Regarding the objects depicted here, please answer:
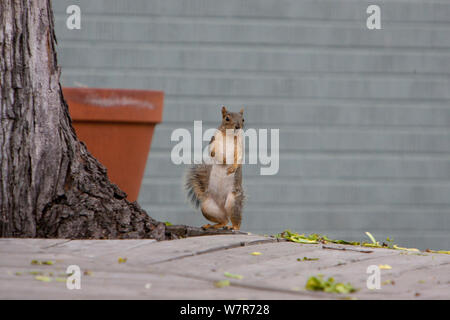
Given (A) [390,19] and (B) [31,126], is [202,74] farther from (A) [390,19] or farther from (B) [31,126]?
(B) [31,126]

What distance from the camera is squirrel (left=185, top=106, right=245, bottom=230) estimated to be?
13.5ft

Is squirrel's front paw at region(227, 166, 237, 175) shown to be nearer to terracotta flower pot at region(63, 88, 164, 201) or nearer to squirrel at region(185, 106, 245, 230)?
squirrel at region(185, 106, 245, 230)

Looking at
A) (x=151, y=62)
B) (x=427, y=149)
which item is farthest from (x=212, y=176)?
(x=427, y=149)

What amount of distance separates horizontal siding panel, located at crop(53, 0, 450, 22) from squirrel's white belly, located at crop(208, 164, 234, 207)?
2.40 meters

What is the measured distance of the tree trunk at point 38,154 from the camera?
11.3 ft

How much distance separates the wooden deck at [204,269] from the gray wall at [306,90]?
2.64m

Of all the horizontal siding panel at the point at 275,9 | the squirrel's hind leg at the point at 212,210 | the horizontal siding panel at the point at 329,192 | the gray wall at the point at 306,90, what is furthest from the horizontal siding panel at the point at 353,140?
the squirrel's hind leg at the point at 212,210

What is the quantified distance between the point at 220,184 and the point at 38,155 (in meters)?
1.08

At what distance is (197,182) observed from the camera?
4.25m

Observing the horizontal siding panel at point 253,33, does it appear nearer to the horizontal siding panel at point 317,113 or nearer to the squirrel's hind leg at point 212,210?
the horizontal siding panel at point 317,113

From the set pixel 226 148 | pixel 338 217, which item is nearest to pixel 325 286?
pixel 226 148

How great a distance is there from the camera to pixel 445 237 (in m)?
6.28

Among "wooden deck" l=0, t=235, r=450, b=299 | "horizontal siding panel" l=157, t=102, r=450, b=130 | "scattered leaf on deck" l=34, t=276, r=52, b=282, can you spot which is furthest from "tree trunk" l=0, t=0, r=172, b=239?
"horizontal siding panel" l=157, t=102, r=450, b=130
